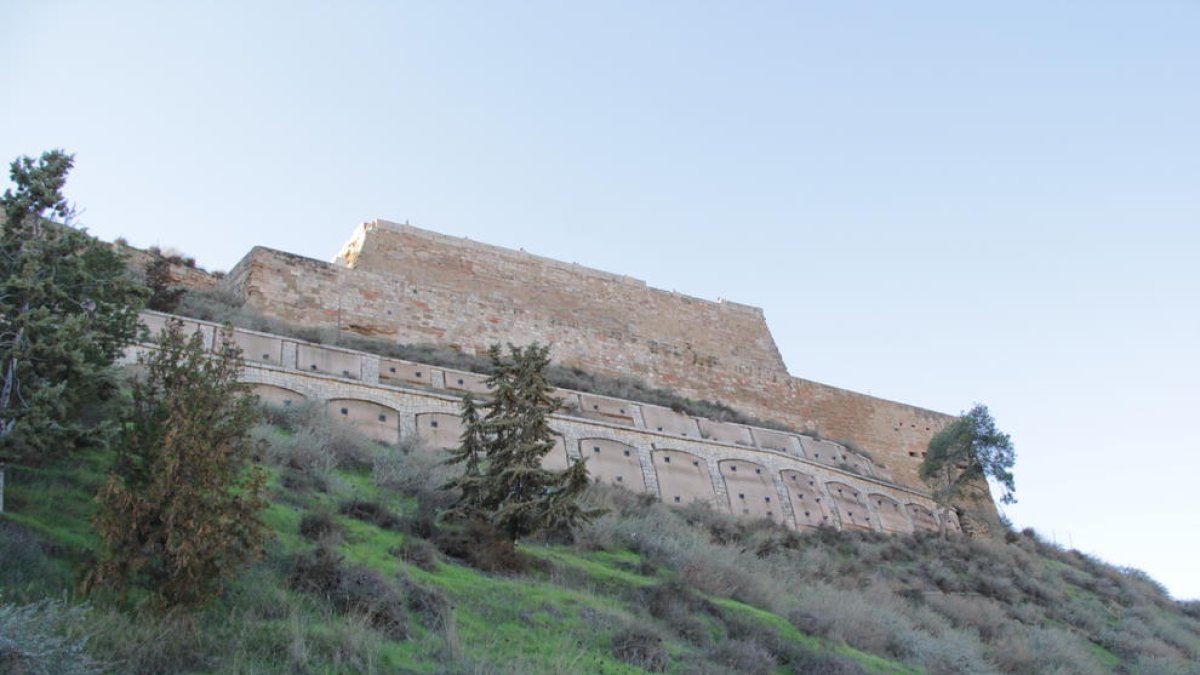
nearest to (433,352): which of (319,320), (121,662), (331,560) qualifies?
(319,320)

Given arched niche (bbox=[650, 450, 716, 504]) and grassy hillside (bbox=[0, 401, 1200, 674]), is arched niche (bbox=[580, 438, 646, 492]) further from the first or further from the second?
grassy hillside (bbox=[0, 401, 1200, 674])

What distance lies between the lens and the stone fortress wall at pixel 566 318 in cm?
3331

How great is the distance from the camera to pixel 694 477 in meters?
27.1

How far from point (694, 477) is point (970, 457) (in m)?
11.5

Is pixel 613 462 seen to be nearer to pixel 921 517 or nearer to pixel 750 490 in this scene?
pixel 750 490

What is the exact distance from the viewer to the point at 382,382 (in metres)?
25.2

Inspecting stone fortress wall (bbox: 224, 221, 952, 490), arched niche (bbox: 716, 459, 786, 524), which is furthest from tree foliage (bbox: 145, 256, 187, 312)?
arched niche (bbox: 716, 459, 786, 524)

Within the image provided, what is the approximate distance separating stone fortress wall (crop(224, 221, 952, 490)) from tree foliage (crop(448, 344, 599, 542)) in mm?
15617

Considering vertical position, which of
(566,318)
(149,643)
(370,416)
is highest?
(566,318)

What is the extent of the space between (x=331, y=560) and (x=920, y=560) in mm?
17298

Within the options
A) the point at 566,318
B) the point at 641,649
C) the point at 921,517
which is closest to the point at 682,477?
the point at 921,517

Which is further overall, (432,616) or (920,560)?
(920,560)

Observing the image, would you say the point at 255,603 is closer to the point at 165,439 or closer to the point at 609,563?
the point at 165,439

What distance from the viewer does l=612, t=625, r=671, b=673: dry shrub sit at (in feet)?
43.2
